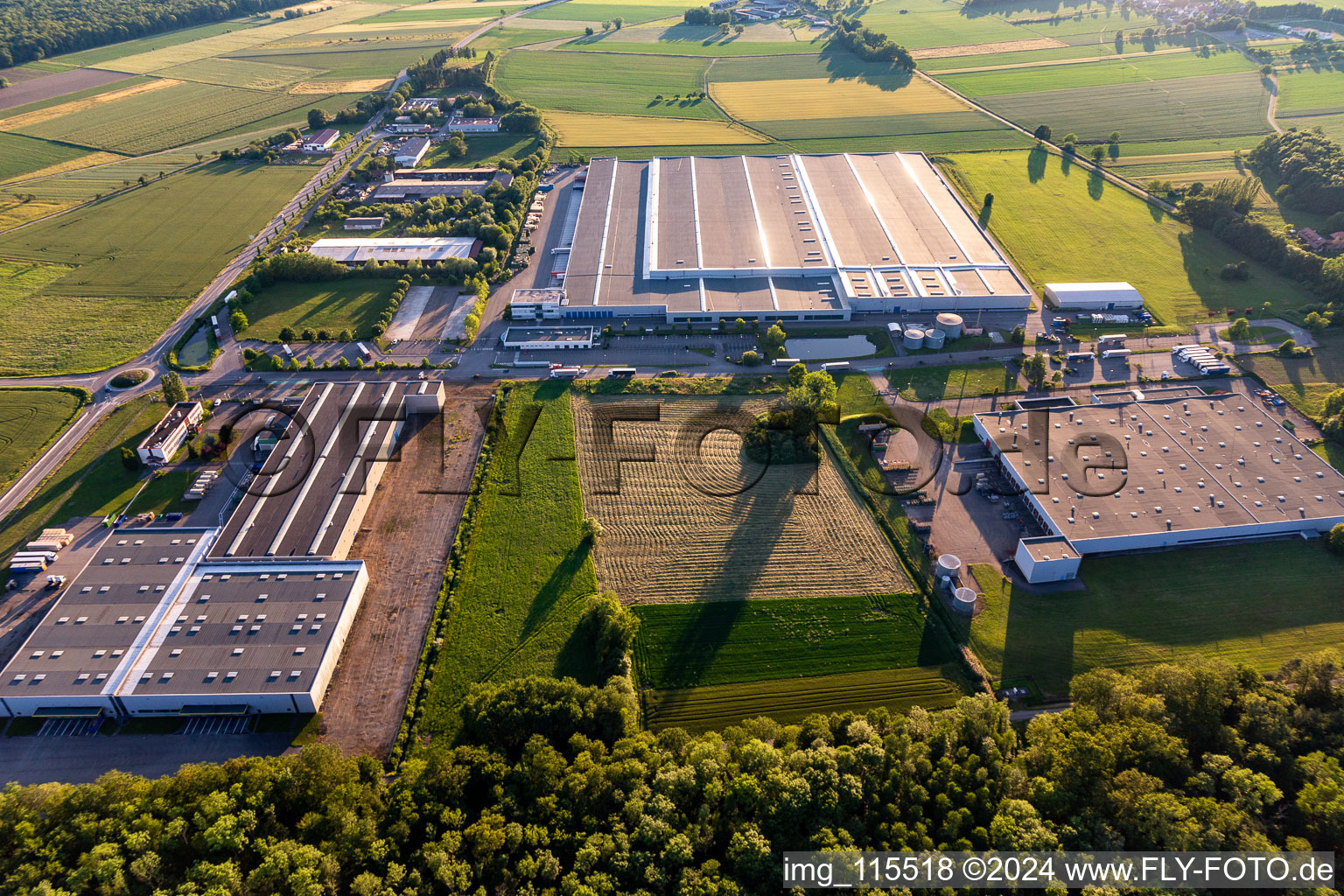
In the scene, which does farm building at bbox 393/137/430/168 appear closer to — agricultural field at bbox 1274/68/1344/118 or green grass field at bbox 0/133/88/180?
green grass field at bbox 0/133/88/180

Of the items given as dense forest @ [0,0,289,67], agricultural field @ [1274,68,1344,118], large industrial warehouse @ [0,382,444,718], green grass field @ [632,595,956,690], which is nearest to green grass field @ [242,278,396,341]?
large industrial warehouse @ [0,382,444,718]

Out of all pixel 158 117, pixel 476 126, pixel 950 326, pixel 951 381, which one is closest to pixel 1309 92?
pixel 950 326

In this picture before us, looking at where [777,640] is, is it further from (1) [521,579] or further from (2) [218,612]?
(2) [218,612]

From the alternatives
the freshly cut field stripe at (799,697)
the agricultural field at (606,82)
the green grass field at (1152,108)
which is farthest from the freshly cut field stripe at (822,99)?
the freshly cut field stripe at (799,697)

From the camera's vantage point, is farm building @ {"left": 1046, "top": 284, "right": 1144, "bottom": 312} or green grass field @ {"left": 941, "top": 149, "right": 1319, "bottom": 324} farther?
green grass field @ {"left": 941, "top": 149, "right": 1319, "bottom": 324}

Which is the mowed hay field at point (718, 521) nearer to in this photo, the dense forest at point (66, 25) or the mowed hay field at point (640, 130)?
the mowed hay field at point (640, 130)

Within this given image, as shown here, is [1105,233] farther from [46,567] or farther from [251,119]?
[251,119]

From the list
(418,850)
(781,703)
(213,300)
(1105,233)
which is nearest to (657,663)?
(781,703)

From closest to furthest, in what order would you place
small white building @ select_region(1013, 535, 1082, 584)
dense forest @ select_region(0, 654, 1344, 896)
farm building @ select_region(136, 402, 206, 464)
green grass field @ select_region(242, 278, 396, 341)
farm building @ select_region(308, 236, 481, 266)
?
1. dense forest @ select_region(0, 654, 1344, 896)
2. small white building @ select_region(1013, 535, 1082, 584)
3. farm building @ select_region(136, 402, 206, 464)
4. green grass field @ select_region(242, 278, 396, 341)
5. farm building @ select_region(308, 236, 481, 266)
